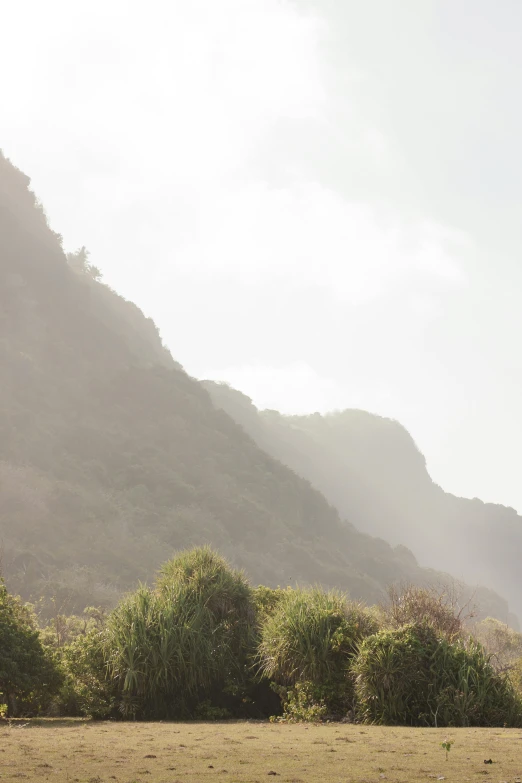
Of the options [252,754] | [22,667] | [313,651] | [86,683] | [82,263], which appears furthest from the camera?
[82,263]

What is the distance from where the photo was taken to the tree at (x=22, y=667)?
13250 mm

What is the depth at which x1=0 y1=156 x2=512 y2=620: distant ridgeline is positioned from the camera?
2251 inches

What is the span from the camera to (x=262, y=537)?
7094cm

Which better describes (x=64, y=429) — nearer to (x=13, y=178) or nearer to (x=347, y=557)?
(x=347, y=557)

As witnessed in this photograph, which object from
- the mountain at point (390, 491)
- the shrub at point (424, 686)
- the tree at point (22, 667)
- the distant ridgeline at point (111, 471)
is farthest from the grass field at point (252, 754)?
the mountain at point (390, 491)

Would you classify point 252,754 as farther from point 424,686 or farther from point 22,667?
point 22,667

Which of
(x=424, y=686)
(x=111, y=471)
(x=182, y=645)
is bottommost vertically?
(x=182, y=645)

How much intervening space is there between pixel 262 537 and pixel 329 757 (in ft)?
208

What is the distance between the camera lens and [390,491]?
148 m

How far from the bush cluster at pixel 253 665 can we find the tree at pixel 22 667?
29mm

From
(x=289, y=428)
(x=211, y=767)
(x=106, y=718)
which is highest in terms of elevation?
(x=289, y=428)

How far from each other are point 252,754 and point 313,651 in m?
5.97

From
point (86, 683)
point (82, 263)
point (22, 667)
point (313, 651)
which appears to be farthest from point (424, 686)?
point (82, 263)

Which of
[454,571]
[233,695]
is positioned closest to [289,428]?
[454,571]
